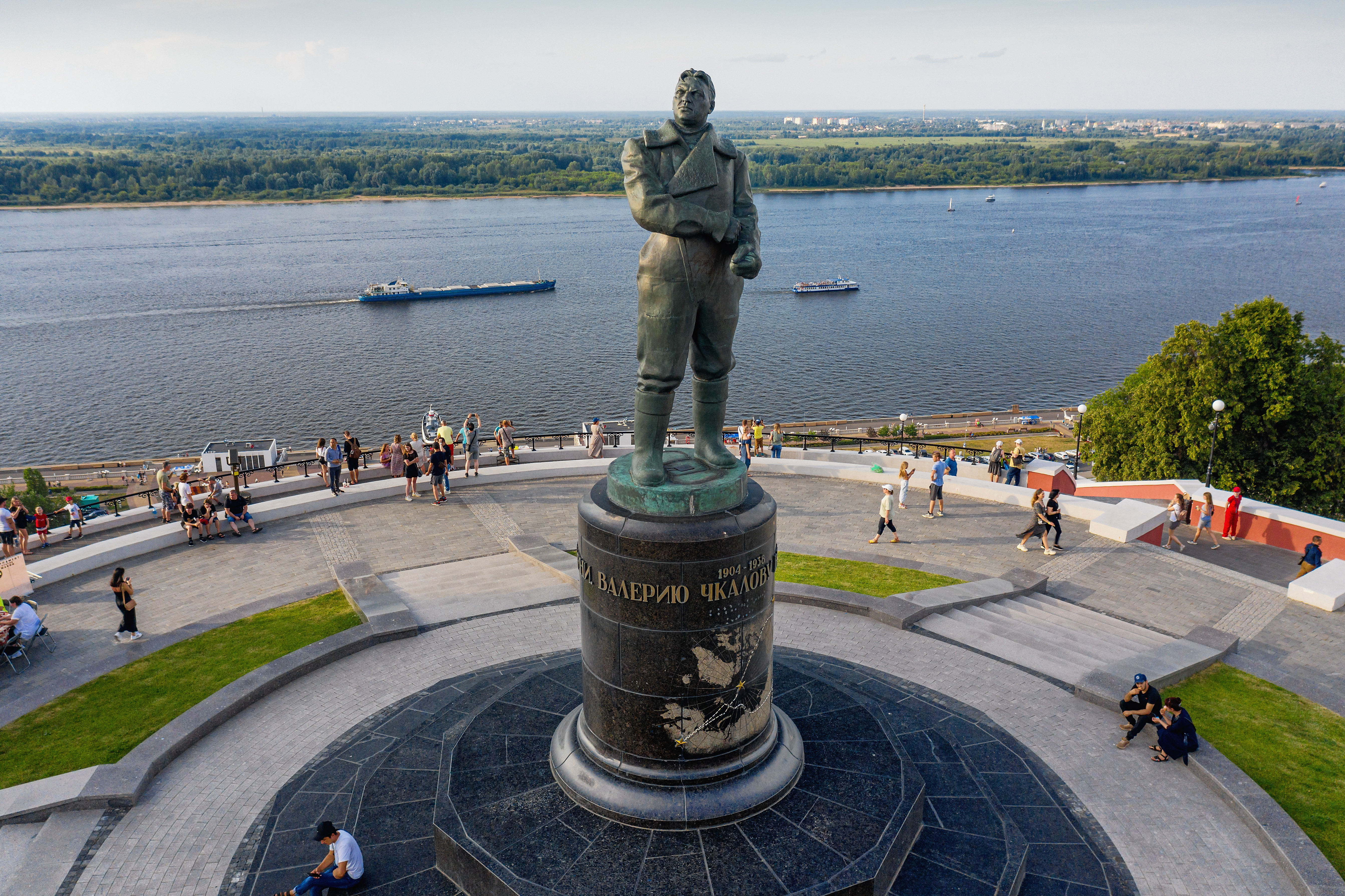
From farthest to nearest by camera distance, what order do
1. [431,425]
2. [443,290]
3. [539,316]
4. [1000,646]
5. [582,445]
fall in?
[443,290] → [539,316] → [431,425] → [582,445] → [1000,646]

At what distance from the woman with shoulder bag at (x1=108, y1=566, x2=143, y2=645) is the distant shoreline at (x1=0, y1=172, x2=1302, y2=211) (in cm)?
12599

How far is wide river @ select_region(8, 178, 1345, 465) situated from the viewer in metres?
53.5

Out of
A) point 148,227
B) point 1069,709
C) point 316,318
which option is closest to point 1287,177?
point 316,318

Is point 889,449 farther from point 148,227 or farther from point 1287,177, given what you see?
point 1287,177

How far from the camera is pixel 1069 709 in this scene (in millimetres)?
11234

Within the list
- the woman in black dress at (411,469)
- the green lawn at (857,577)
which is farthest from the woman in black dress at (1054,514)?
the woman in black dress at (411,469)

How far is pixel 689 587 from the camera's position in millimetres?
7723

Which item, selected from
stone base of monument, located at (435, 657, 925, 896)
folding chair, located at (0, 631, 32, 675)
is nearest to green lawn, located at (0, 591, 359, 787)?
folding chair, located at (0, 631, 32, 675)

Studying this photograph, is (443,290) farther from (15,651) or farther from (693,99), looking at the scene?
(693,99)

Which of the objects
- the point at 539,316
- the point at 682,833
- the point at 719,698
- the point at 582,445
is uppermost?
the point at 719,698

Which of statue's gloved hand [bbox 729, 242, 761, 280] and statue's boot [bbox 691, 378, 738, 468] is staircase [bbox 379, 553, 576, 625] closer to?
statue's boot [bbox 691, 378, 738, 468]

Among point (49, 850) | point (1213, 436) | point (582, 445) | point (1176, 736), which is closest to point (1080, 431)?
point (1213, 436)

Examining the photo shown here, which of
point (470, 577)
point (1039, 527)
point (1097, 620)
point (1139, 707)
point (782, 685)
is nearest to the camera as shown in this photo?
point (782, 685)

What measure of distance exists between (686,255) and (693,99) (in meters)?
1.32
